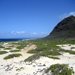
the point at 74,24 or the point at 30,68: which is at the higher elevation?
the point at 74,24

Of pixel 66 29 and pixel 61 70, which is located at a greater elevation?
pixel 66 29

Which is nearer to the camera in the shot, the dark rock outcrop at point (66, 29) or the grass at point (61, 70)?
the grass at point (61, 70)

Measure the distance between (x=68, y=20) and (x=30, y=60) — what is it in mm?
130283

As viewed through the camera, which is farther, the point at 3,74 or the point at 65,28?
the point at 65,28

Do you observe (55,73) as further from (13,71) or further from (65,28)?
(65,28)

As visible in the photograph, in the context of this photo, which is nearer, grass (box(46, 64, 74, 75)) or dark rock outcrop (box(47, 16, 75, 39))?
grass (box(46, 64, 74, 75))

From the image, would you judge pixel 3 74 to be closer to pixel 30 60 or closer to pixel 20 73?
pixel 20 73

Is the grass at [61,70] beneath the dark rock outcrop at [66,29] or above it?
beneath

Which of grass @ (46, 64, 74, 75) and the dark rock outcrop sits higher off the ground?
the dark rock outcrop

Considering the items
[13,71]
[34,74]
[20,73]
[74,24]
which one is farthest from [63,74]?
[74,24]

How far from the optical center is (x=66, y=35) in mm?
136125

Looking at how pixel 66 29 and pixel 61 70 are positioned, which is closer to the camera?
pixel 61 70

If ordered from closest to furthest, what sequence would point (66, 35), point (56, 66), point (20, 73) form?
point (56, 66) → point (20, 73) → point (66, 35)

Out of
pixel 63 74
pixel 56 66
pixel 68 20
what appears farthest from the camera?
pixel 68 20
